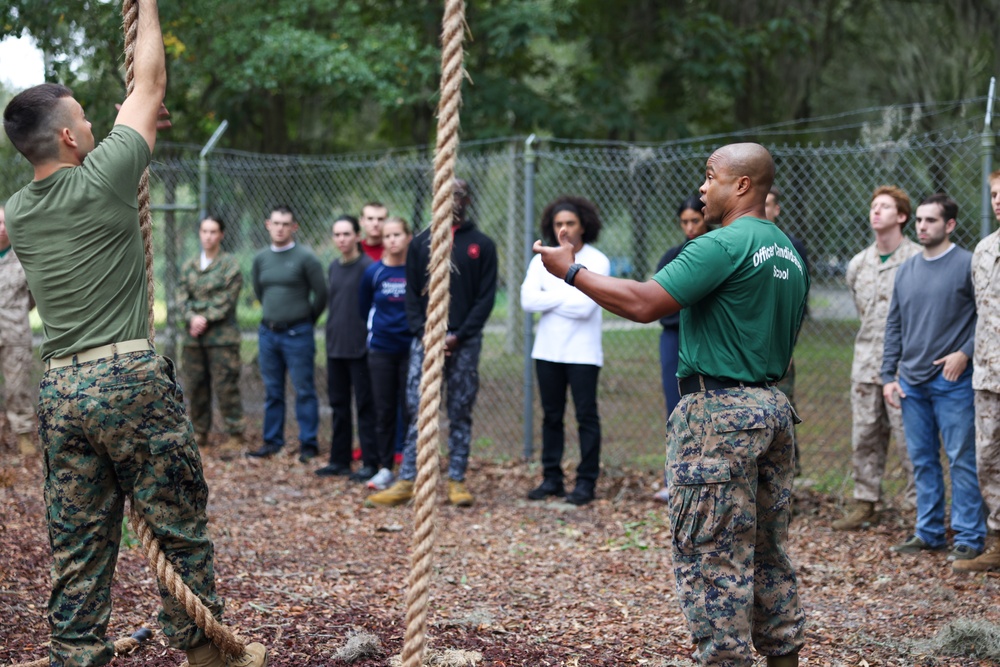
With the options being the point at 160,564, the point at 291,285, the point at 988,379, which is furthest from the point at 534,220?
the point at 160,564

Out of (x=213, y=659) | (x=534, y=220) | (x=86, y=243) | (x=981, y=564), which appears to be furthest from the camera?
(x=534, y=220)

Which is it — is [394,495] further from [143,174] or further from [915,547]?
[143,174]

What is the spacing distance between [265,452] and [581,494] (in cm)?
290

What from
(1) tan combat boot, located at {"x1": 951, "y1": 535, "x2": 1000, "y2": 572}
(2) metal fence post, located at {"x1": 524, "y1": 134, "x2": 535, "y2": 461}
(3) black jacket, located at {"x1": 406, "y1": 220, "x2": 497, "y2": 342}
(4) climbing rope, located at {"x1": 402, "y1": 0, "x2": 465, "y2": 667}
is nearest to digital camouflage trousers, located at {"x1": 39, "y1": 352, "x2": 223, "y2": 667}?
(4) climbing rope, located at {"x1": 402, "y1": 0, "x2": 465, "y2": 667}

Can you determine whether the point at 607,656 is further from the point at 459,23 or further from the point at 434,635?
the point at 459,23

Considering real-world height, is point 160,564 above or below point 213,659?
above

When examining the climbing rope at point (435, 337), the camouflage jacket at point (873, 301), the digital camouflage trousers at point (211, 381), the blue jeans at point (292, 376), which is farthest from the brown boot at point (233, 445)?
the climbing rope at point (435, 337)

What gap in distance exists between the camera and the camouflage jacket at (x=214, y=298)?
25.8 feet

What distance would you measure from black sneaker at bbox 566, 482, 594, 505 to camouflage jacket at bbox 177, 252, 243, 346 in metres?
3.20

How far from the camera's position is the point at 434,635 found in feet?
13.4

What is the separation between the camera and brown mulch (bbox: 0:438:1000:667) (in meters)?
3.98

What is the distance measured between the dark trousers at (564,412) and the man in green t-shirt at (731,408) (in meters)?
3.18

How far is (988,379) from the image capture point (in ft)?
16.0

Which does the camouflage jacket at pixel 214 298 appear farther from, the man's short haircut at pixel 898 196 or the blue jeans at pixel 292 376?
the man's short haircut at pixel 898 196
